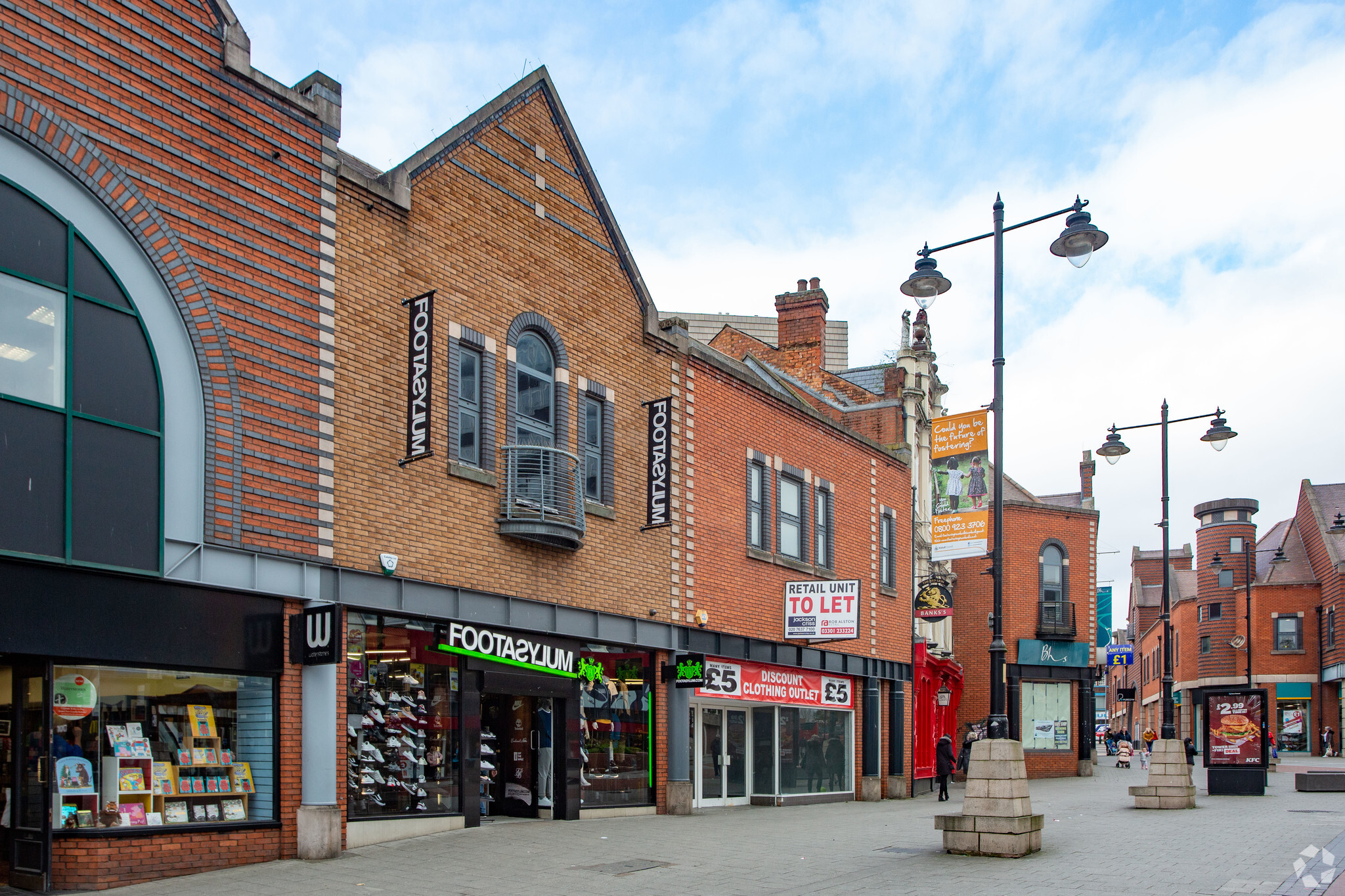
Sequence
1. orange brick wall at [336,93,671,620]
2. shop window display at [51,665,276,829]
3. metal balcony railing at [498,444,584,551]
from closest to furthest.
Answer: shop window display at [51,665,276,829], orange brick wall at [336,93,671,620], metal balcony railing at [498,444,584,551]

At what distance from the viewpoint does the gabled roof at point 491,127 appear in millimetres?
15008

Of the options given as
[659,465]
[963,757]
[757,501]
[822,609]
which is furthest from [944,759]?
[659,465]

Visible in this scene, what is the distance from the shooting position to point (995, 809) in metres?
13.7

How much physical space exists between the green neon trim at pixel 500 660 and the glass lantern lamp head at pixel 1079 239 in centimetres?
884

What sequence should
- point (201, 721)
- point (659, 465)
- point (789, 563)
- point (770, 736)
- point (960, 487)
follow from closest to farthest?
point (201, 721)
point (659, 465)
point (770, 736)
point (789, 563)
point (960, 487)

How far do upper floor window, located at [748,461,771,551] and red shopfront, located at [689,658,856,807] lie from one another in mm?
2326

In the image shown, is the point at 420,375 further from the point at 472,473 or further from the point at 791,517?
the point at 791,517

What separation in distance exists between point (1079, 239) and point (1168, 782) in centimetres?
1168

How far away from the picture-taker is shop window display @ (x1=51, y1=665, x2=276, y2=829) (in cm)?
1120

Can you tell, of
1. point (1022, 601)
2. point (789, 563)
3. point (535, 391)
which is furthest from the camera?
point (1022, 601)

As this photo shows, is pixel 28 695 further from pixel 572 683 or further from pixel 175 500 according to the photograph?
pixel 572 683

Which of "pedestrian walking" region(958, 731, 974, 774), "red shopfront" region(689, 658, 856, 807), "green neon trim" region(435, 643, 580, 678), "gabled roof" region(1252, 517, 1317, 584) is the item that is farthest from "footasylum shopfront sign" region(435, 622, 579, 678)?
"gabled roof" region(1252, 517, 1317, 584)

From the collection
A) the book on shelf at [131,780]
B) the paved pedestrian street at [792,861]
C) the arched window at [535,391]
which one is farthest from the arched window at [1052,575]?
the book on shelf at [131,780]

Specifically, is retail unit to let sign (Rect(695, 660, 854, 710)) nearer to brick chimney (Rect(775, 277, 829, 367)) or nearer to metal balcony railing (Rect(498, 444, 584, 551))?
metal balcony railing (Rect(498, 444, 584, 551))
